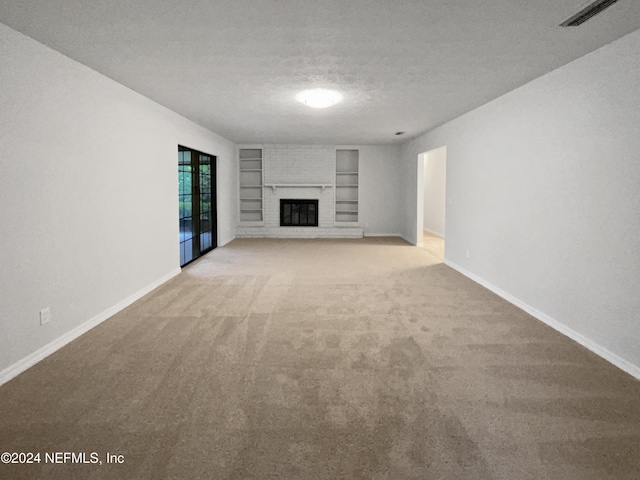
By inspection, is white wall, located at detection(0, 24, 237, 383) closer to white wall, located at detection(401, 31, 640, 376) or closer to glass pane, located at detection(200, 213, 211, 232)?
glass pane, located at detection(200, 213, 211, 232)

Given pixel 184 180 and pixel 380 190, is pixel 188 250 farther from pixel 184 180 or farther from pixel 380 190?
pixel 380 190

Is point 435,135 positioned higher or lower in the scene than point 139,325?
higher

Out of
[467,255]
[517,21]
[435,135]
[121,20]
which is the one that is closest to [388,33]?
[517,21]

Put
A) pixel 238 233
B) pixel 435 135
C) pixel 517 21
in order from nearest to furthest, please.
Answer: pixel 517 21 < pixel 435 135 < pixel 238 233

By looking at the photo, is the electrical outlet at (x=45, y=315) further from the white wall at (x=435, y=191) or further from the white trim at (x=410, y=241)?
the white wall at (x=435, y=191)

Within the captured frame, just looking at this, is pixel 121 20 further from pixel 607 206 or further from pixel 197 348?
pixel 607 206

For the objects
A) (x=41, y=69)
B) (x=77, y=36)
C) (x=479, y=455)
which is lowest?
(x=479, y=455)

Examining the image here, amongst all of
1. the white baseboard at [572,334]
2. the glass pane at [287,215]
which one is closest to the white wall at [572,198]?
the white baseboard at [572,334]

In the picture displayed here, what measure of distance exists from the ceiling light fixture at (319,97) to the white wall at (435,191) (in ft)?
19.8

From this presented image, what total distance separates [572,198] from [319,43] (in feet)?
7.92

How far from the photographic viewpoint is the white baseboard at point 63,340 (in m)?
2.65

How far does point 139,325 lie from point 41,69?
7.14 ft

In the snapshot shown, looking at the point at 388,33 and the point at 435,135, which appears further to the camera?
the point at 435,135

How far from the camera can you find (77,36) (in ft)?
9.28
